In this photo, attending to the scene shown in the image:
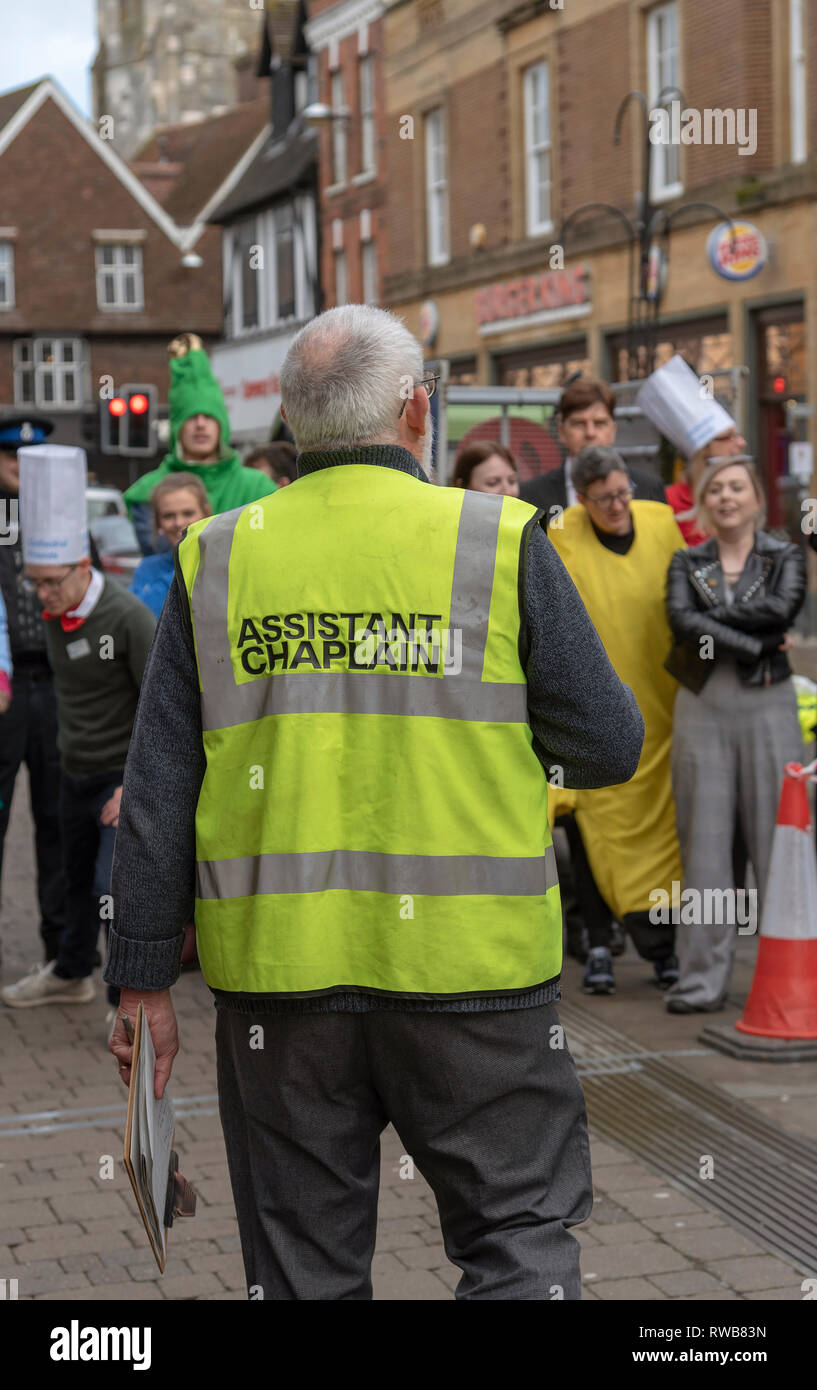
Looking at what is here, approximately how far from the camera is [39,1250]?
4836 mm

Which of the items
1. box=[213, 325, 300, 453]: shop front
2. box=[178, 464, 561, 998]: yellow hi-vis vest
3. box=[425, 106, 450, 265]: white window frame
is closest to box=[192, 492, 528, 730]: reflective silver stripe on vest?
box=[178, 464, 561, 998]: yellow hi-vis vest

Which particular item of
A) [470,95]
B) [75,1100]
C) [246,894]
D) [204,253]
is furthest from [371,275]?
[246,894]

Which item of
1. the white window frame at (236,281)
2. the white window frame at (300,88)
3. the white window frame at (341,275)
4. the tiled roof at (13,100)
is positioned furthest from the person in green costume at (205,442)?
the tiled roof at (13,100)

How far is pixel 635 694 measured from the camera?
7477 millimetres

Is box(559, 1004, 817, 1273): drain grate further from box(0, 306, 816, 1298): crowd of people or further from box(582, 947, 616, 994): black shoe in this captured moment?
box(0, 306, 816, 1298): crowd of people

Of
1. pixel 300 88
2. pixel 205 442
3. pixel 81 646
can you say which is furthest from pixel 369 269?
pixel 81 646

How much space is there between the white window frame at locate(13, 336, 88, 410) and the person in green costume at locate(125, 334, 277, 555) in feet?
155

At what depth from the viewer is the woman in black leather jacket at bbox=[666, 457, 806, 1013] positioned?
23.6 ft

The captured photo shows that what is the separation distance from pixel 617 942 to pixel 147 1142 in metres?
5.49

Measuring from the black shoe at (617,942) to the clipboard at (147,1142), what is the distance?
193 inches

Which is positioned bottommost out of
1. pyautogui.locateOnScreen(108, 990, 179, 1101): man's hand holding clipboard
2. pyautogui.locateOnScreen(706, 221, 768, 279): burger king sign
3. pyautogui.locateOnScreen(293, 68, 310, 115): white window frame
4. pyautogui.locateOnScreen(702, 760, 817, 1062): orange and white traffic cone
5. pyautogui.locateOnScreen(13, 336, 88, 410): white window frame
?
pyautogui.locateOnScreen(702, 760, 817, 1062): orange and white traffic cone

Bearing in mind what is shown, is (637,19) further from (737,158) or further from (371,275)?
(371,275)

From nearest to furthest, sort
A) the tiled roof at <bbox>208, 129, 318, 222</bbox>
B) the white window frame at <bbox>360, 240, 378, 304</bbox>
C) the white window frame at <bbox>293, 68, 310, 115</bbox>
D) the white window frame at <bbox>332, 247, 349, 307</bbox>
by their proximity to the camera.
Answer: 1. the white window frame at <bbox>360, 240, 378, 304</bbox>
2. the white window frame at <bbox>332, 247, 349, 307</bbox>
3. the tiled roof at <bbox>208, 129, 318, 222</bbox>
4. the white window frame at <bbox>293, 68, 310, 115</bbox>

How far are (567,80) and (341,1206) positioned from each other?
2661 centimetres
